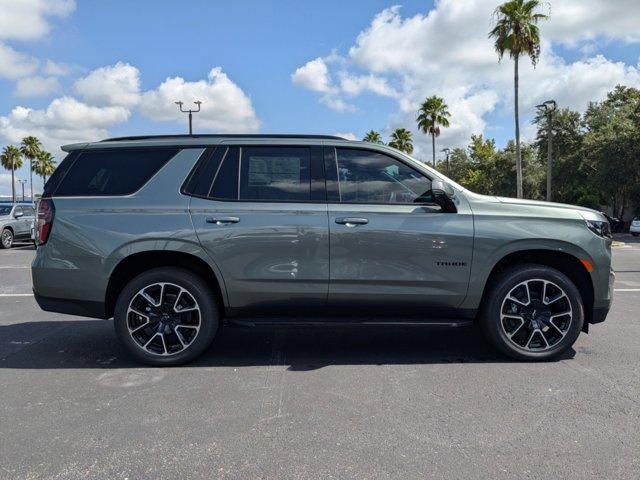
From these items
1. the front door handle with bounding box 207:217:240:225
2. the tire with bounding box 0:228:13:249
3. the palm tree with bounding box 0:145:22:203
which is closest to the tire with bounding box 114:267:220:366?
the front door handle with bounding box 207:217:240:225

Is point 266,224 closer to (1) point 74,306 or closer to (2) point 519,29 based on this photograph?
(1) point 74,306

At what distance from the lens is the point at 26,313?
6.96 metres

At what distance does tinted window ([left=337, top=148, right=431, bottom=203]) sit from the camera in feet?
14.8

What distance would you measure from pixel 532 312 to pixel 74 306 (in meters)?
3.94

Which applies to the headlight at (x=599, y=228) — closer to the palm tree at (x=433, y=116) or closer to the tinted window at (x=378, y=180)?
the tinted window at (x=378, y=180)

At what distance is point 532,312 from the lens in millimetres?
4562

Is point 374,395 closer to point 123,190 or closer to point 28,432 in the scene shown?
point 28,432

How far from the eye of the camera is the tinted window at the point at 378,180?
4508mm

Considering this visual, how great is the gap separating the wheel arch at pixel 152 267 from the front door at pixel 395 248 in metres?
1.04

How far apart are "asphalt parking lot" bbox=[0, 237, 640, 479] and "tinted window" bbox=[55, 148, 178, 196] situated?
1.55m

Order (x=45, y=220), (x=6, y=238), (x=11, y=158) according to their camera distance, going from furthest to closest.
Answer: (x=11, y=158)
(x=6, y=238)
(x=45, y=220)

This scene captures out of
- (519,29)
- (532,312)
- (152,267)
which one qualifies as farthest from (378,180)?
(519,29)

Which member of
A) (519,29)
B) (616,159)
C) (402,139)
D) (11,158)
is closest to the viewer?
(519,29)

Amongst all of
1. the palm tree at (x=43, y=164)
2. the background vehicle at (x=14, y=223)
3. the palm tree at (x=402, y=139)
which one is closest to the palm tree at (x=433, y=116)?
the palm tree at (x=402, y=139)
